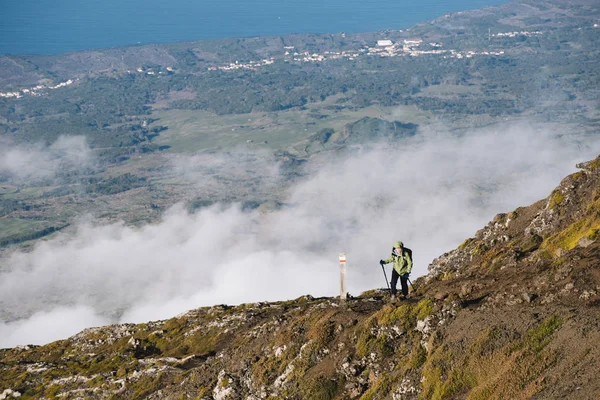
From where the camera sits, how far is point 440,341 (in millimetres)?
26594

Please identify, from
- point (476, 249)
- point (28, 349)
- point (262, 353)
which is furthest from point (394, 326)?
point (28, 349)

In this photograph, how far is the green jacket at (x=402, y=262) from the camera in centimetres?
3184

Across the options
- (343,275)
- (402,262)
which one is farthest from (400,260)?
(343,275)

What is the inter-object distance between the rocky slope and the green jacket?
1456 millimetres

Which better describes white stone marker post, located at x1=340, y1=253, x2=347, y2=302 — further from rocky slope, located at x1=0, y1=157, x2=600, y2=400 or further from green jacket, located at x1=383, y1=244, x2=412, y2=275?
green jacket, located at x1=383, y1=244, x2=412, y2=275

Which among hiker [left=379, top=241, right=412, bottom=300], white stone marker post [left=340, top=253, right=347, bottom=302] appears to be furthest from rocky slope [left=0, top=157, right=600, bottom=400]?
hiker [left=379, top=241, right=412, bottom=300]

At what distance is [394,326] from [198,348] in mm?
22129

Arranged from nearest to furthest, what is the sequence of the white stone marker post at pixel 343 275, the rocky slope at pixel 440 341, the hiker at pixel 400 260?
the rocky slope at pixel 440 341 → the hiker at pixel 400 260 → the white stone marker post at pixel 343 275

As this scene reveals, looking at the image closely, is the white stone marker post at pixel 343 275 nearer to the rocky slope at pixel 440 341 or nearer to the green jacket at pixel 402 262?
the rocky slope at pixel 440 341

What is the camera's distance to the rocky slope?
22.6m

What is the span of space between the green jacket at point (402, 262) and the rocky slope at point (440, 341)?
1456 mm

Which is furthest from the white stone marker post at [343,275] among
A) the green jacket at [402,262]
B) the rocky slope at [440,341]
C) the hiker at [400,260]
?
the green jacket at [402,262]

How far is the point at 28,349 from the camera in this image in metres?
64.8

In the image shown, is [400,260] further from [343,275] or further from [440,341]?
[440,341]
